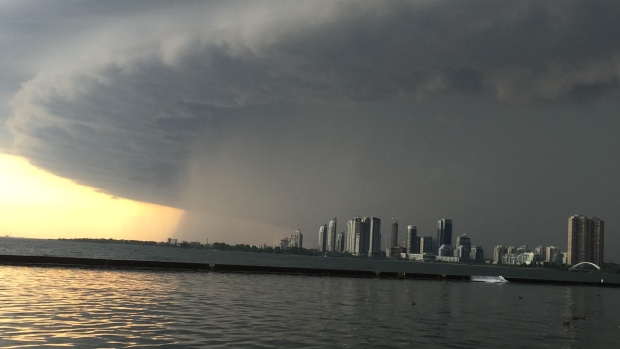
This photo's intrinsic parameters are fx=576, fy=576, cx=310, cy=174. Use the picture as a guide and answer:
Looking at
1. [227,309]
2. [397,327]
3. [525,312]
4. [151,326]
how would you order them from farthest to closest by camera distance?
[525,312], [227,309], [397,327], [151,326]

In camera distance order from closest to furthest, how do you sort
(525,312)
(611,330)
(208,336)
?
(208,336) → (611,330) → (525,312)

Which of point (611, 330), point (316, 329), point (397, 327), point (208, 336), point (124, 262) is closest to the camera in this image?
point (208, 336)

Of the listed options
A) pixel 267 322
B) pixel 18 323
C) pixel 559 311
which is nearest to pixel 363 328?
pixel 267 322

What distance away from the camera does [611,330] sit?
4428cm

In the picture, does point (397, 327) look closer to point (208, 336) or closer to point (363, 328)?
point (363, 328)

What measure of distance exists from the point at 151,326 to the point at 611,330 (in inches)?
1364

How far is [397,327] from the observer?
3709 cm

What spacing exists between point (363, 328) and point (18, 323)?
1927 centimetres

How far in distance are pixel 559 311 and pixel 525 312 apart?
6.34 m

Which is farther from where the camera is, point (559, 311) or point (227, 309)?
point (559, 311)

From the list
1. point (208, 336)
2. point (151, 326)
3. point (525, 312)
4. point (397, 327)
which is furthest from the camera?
point (525, 312)

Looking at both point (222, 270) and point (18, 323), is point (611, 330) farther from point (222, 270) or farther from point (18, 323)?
point (222, 270)

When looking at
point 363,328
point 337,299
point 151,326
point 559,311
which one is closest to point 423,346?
point 363,328

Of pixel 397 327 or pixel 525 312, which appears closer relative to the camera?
pixel 397 327
